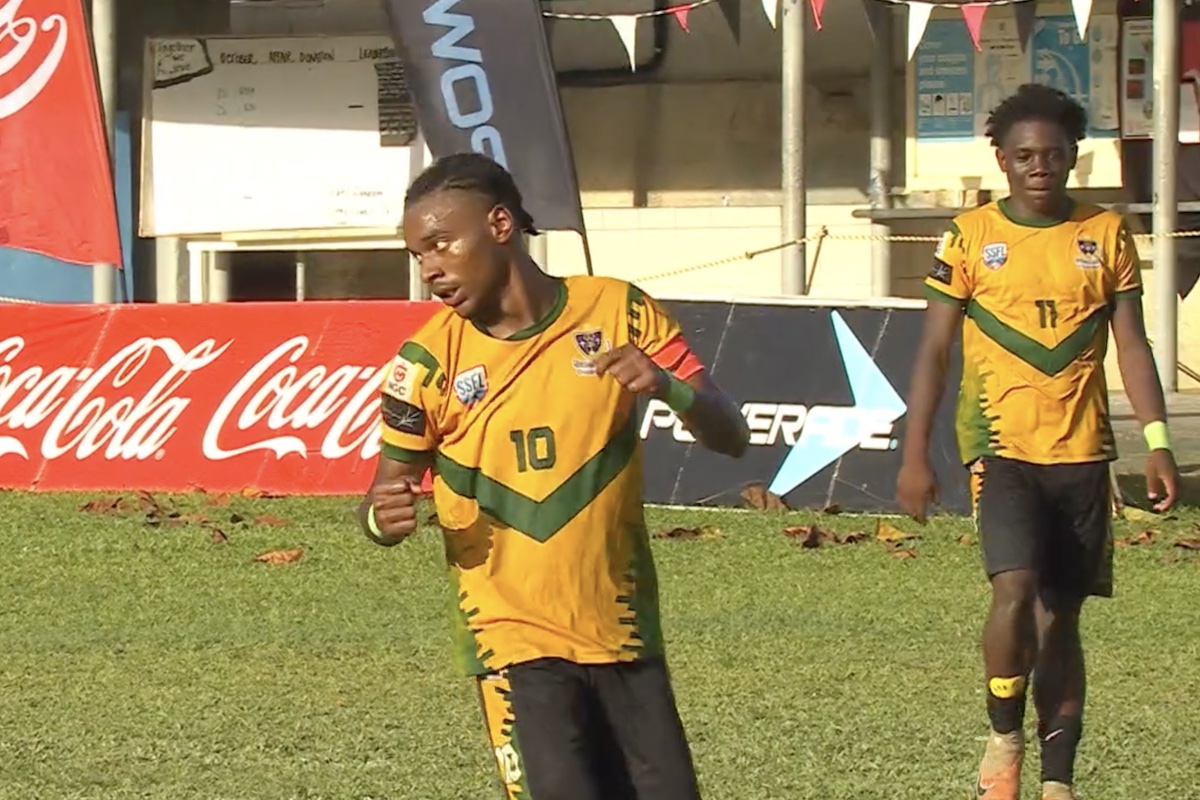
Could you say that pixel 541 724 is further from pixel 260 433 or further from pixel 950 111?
pixel 950 111

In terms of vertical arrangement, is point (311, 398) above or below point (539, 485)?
below

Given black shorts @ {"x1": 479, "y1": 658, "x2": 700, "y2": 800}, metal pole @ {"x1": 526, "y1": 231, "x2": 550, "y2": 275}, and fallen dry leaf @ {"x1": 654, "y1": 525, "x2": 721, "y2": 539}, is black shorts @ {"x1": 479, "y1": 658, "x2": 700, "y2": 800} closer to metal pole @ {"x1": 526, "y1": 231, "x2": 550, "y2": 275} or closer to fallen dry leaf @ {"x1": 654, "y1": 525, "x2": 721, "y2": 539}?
fallen dry leaf @ {"x1": 654, "y1": 525, "x2": 721, "y2": 539}

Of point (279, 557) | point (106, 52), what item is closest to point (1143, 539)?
point (279, 557)

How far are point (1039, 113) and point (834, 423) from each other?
19.3 ft

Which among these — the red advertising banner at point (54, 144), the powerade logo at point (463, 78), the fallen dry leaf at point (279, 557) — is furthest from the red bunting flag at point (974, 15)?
the fallen dry leaf at point (279, 557)

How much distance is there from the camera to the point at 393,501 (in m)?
4.33

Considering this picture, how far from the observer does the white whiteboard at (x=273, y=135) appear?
2009 cm

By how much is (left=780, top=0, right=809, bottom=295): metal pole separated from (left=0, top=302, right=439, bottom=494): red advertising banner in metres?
4.48

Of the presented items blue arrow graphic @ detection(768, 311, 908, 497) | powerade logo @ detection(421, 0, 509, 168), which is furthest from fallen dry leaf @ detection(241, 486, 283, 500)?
blue arrow graphic @ detection(768, 311, 908, 497)

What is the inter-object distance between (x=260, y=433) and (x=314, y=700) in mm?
5538

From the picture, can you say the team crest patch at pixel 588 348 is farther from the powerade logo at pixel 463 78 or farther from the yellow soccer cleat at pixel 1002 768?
the powerade logo at pixel 463 78

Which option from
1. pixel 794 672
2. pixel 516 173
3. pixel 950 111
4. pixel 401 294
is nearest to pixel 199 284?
pixel 401 294

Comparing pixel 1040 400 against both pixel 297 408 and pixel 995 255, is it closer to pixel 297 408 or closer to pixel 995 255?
pixel 995 255

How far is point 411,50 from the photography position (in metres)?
13.6
